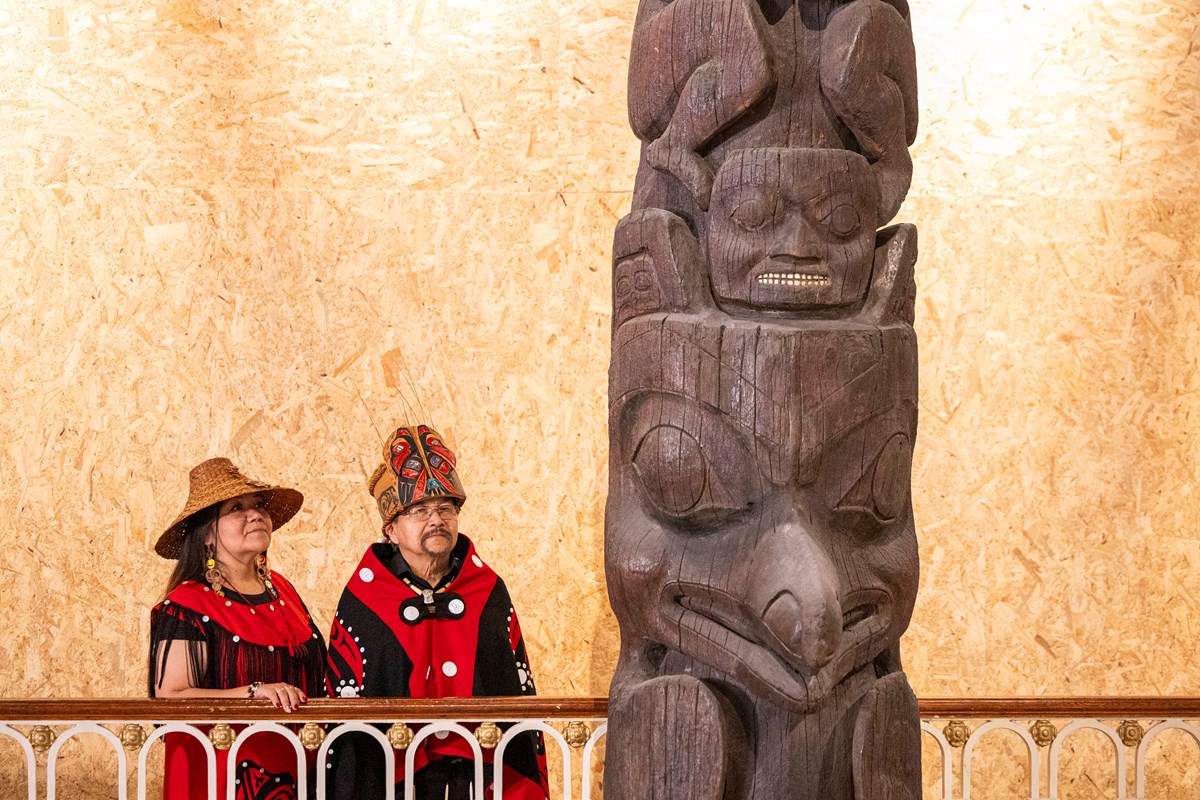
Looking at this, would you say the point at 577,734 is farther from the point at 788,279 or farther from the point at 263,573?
the point at 788,279

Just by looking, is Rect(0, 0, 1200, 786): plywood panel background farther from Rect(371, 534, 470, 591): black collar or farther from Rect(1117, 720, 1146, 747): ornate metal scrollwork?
Rect(1117, 720, 1146, 747): ornate metal scrollwork

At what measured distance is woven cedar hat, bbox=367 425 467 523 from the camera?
3719 millimetres

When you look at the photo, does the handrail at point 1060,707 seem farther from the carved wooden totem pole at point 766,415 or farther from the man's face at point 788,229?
the man's face at point 788,229

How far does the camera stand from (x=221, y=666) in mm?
3510

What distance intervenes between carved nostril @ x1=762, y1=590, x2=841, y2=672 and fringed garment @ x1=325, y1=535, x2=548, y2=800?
140 cm

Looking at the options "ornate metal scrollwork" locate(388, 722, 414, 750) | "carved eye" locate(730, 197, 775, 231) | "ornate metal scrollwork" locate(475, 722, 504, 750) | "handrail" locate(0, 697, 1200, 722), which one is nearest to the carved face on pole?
"carved eye" locate(730, 197, 775, 231)

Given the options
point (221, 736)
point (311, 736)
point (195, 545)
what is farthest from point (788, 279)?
point (195, 545)

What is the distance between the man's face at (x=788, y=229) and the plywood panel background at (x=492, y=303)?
230cm

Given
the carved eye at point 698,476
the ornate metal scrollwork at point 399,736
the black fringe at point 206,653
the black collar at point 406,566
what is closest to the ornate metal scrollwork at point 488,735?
the ornate metal scrollwork at point 399,736

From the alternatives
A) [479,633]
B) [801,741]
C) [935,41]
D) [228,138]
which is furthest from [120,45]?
[801,741]

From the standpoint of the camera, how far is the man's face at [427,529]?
371 cm

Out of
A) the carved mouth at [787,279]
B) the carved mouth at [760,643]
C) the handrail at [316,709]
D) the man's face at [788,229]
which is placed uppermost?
the man's face at [788,229]

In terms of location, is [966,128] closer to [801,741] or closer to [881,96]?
[881,96]

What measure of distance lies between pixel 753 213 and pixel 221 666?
6.60 ft
